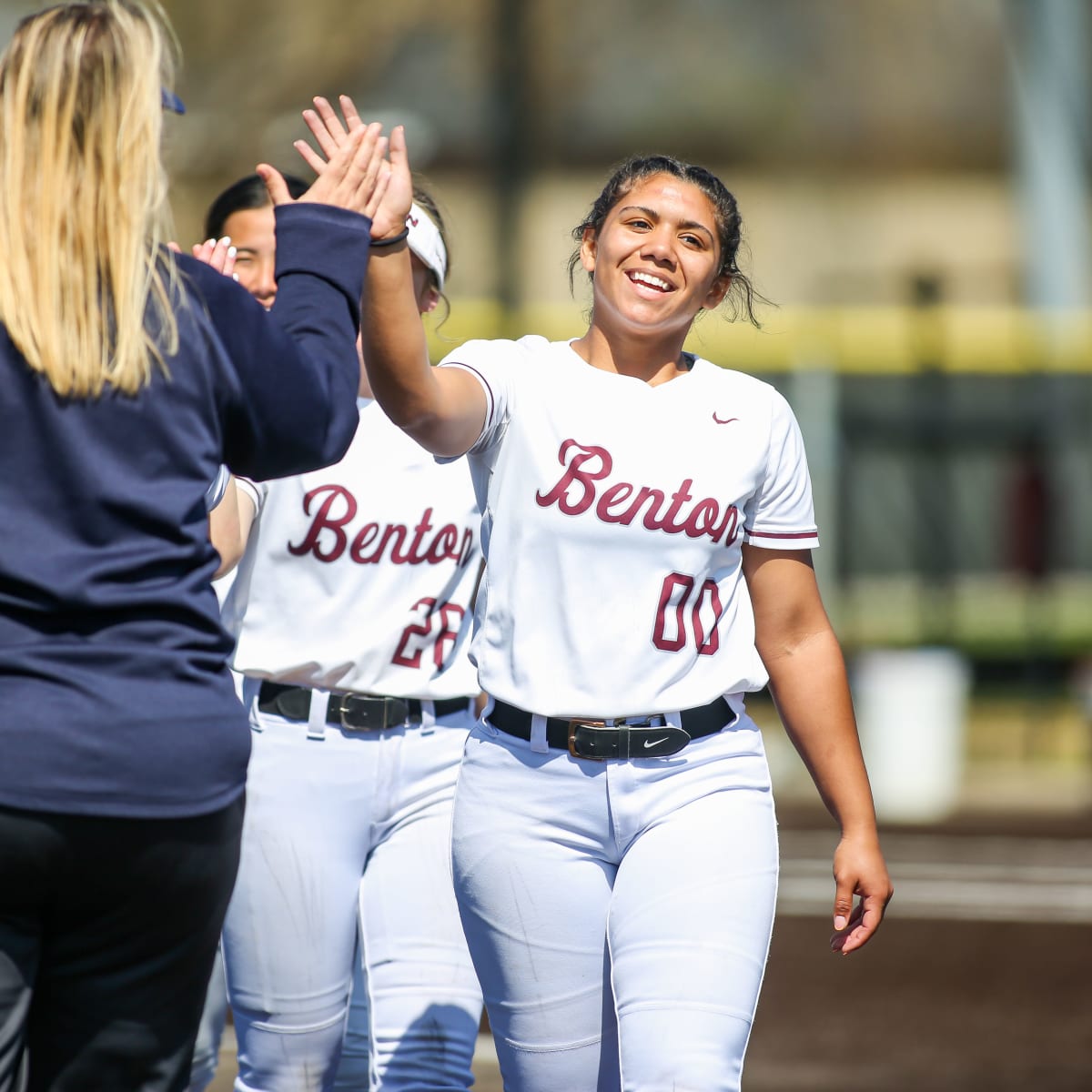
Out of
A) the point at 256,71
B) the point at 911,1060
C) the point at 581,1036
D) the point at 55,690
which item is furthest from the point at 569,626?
the point at 256,71

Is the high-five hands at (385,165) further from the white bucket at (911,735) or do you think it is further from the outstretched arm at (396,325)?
the white bucket at (911,735)

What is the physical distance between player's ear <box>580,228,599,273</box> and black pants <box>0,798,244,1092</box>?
5.08 feet

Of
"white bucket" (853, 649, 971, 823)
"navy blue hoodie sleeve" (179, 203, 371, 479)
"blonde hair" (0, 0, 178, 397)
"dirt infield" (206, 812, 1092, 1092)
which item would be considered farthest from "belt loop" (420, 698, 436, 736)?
"white bucket" (853, 649, 971, 823)

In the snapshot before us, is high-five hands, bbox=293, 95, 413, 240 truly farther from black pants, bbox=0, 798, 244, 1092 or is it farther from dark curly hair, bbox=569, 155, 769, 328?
black pants, bbox=0, 798, 244, 1092

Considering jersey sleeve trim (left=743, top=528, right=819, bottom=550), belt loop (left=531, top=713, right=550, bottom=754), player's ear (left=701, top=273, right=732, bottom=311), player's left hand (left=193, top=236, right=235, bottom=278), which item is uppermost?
player's left hand (left=193, top=236, right=235, bottom=278)

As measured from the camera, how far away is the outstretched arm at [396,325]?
3.02 m

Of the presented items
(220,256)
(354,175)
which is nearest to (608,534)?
(354,175)

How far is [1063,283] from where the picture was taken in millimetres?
18844

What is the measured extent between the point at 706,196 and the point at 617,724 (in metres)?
1.03

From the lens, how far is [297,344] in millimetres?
2633

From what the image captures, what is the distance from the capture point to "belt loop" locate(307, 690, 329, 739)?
3.98 metres

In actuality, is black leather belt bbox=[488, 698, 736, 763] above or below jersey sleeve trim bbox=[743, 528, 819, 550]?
below

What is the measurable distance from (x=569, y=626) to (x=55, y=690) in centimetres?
116

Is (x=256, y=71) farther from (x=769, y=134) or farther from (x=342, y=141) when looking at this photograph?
→ (x=342, y=141)
